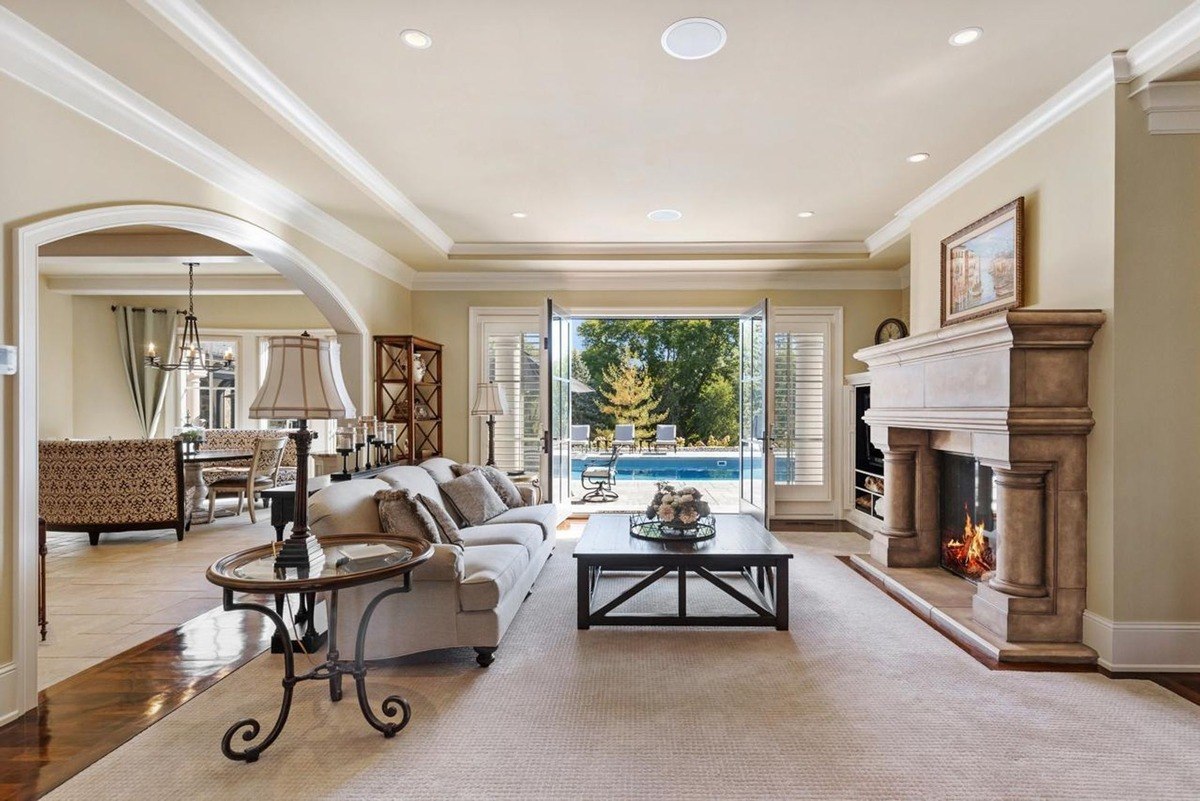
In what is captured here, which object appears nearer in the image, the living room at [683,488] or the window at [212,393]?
the living room at [683,488]

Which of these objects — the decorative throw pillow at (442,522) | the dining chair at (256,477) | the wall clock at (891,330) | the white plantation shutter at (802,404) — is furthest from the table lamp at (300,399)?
the wall clock at (891,330)

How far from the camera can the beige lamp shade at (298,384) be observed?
98.9 inches

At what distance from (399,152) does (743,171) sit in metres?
2.22

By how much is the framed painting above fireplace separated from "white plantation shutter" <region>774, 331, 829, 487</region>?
8.39 feet

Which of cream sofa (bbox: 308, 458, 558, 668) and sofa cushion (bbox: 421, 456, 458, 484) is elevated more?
sofa cushion (bbox: 421, 456, 458, 484)

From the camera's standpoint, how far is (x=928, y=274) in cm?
473

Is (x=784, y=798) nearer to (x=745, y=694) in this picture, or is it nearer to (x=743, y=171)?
(x=745, y=694)

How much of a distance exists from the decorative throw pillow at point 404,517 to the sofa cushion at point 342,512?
6cm

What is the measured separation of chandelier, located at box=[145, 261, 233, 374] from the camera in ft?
24.7

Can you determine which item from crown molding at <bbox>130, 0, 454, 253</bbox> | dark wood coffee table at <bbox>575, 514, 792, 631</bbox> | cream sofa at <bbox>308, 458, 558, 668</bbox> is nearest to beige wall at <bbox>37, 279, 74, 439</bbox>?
crown molding at <bbox>130, 0, 454, 253</bbox>

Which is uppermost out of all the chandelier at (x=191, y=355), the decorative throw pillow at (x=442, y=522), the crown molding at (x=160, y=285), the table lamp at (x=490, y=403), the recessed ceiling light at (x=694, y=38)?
the recessed ceiling light at (x=694, y=38)

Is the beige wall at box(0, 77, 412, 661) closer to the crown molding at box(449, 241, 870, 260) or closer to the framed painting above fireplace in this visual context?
the crown molding at box(449, 241, 870, 260)

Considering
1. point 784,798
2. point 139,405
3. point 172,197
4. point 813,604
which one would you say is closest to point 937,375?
point 813,604

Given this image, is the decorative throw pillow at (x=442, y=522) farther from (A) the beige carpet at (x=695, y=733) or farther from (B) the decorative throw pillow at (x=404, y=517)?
(A) the beige carpet at (x=695, y=733)
